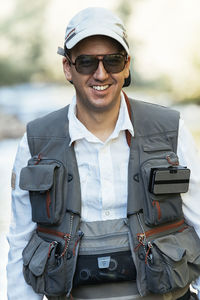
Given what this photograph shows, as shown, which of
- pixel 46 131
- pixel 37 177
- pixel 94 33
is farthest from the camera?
pixel 46 131

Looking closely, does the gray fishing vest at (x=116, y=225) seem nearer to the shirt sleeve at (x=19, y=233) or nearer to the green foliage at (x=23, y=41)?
the shirt sleeve at (x=19, y=233)

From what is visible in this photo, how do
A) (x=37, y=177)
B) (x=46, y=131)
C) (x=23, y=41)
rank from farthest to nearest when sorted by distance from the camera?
(x=23, y=41) < (x=46, y=131) < (x=37, y=177)

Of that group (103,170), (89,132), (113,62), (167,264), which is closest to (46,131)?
(89,132)

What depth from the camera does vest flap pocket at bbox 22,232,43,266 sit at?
2508 millimetres

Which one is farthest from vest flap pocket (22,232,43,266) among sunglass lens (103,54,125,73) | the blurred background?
the blurred background

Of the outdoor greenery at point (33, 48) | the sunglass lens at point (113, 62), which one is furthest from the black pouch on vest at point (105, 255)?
the outdoor greenery at point (33, 48)

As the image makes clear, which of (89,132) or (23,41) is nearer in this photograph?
(89,132)

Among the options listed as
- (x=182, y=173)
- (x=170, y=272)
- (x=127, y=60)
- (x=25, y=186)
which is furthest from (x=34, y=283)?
(x=127, y=60)

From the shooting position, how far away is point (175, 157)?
2.43 meters

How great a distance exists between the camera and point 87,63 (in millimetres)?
2377

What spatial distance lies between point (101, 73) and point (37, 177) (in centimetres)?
50

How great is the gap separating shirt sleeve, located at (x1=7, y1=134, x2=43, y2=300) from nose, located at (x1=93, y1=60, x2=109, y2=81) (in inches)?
17.4

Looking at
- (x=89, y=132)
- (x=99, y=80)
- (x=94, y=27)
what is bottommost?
(x=89, y=132)

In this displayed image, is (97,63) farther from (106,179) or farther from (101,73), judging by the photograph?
(106,179)
